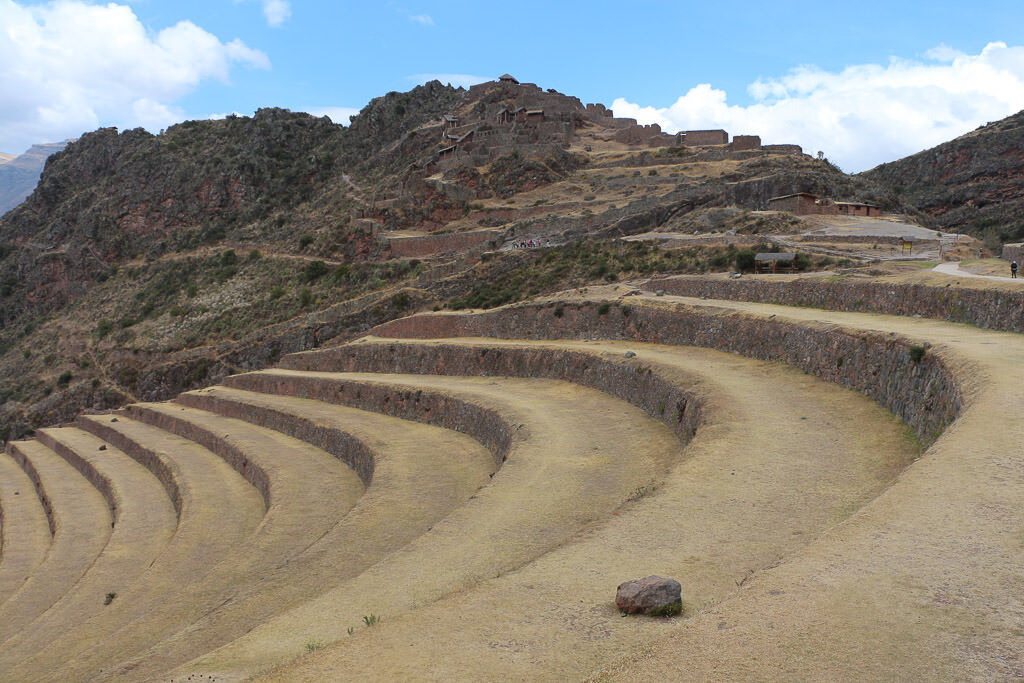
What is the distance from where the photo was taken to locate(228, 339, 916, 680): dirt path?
19.6ft

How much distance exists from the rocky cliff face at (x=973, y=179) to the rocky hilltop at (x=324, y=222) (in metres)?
18.7

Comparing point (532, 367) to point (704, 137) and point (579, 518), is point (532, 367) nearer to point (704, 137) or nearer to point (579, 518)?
point (579, 518)

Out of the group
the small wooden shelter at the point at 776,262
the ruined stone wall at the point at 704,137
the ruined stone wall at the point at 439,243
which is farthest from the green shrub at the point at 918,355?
the ruined stone wall at the point at 704,137

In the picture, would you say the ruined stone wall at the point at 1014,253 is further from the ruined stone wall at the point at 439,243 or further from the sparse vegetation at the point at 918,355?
the ruined stone wall at the point at 439,243

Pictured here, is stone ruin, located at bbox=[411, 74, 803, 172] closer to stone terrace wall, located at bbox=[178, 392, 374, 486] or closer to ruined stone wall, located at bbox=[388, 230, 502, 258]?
ruined stone wall, located at bbox=[388, 230, 502, 258]

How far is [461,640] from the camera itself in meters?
6.25

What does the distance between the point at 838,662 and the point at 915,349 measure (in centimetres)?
964

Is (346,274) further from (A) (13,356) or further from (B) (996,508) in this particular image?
(B) (996,508)

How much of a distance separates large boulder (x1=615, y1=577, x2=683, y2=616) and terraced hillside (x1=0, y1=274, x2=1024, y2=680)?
16 cm

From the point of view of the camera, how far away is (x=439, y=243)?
54219mm

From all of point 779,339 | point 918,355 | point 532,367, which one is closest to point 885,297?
point 779,339

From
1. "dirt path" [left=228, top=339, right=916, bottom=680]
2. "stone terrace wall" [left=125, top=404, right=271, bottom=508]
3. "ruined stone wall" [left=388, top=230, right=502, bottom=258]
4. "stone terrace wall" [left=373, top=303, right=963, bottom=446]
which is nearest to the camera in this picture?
"dirt path" [left=228, top=339, right=916, bottom=680]

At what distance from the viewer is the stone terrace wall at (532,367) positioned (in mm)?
16250

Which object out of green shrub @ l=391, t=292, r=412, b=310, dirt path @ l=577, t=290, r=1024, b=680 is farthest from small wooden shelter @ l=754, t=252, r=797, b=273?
green shrub @ l=391, t=292, r=412, b=310
